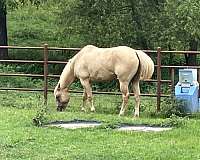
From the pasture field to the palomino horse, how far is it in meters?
1.16

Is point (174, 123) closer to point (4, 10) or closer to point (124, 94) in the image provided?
point (124, 94)

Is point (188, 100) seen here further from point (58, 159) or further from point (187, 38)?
point (187, 38)

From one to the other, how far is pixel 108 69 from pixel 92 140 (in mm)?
3617

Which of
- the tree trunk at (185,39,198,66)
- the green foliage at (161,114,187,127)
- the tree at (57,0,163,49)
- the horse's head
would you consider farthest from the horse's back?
the tree trunk at (185,39,198,66)

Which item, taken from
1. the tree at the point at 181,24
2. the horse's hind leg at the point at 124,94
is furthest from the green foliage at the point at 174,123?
the tree at the point at 181,24

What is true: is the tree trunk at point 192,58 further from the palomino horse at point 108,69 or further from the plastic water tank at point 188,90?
the palomino horse at point 108,69

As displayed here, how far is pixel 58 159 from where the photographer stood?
7129 mm

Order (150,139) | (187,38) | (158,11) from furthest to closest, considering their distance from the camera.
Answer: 1. (158,11)
2. (187,38)
3. (150,139)

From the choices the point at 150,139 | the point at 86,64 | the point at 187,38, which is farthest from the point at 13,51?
the point at 150,139

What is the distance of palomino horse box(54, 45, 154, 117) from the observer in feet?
37.3

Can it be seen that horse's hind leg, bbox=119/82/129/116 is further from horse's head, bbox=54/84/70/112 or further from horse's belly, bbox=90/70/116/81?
horse's head, bbox=54/84/70/112

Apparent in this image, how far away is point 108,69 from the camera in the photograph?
11.8m

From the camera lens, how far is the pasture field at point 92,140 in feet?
24.2

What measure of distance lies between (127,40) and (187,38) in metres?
2.35
